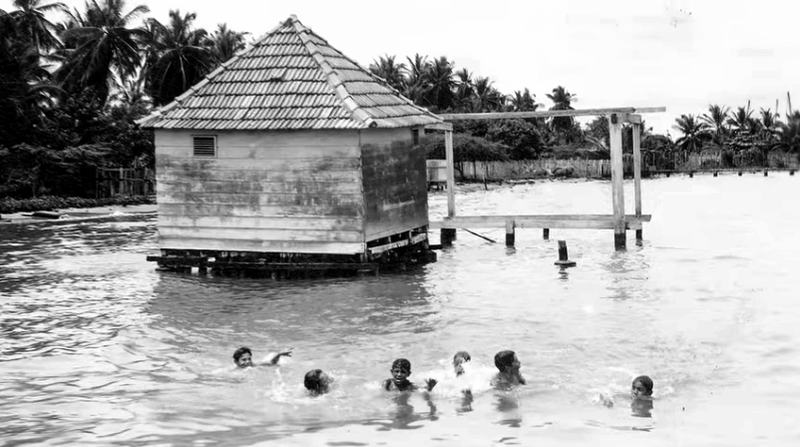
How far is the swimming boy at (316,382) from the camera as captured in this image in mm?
10459

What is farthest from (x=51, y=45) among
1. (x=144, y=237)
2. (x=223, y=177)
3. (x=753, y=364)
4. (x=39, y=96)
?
(x=753, y=364)

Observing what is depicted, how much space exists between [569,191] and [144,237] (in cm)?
3084

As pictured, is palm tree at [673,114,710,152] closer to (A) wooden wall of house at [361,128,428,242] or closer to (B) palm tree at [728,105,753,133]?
(B) palm tree at [728,105,753,133]

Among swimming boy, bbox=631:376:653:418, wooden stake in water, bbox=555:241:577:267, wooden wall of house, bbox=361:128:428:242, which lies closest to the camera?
swimming boy, bbox=631:376:653:418

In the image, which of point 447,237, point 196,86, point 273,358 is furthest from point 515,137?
point 273,358

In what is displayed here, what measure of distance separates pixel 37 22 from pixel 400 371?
126 ft

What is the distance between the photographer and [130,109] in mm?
42562

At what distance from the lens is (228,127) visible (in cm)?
1777

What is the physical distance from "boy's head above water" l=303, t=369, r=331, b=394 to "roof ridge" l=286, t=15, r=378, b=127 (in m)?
7.16

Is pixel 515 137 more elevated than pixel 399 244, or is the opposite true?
pixel 515 137

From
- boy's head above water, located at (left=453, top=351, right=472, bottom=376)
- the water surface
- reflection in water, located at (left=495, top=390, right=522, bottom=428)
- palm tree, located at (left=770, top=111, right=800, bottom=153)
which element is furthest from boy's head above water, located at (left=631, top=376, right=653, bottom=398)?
palm tree, located at (left=770, top=111, right=800, bottom=153)

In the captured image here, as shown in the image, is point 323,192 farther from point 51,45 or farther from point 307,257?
point 51,45

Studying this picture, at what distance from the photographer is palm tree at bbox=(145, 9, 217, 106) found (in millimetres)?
45188

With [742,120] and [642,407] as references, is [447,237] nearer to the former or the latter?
[642,407]
